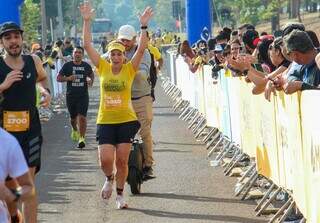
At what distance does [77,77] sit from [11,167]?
45.1ft

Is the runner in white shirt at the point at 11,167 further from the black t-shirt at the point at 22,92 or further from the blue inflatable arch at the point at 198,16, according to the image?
the blue inflatable arch at the point at 198,16

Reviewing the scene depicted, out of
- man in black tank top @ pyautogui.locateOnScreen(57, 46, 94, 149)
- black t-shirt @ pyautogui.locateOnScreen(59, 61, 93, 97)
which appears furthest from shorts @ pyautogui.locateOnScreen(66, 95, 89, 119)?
black t-shirt @ pyautogui.locateOnScreen(59, 61, 93, 97)

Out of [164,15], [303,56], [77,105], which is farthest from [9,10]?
[164,15]

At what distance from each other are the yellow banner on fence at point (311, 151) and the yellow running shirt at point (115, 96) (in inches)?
123

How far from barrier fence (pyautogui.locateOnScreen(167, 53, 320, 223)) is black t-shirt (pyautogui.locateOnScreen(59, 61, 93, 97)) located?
4.03 metres

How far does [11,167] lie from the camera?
518cm

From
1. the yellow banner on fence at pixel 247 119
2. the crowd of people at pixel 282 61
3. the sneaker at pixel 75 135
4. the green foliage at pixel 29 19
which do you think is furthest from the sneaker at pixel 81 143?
the green foliage at pixel 29 19

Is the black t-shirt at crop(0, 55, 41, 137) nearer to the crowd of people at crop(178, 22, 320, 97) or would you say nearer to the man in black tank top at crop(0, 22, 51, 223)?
the man in black tank top at crop(0, 22, 51, 223)

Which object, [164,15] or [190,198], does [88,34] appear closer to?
[190,198]

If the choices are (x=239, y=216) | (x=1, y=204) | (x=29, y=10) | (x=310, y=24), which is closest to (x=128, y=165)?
(x=239, y=216)

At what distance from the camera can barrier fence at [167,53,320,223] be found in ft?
25.5

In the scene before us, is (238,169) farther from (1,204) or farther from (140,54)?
(1,204)

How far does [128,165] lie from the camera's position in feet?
39.0

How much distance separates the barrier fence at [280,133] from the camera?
25.5 ft
